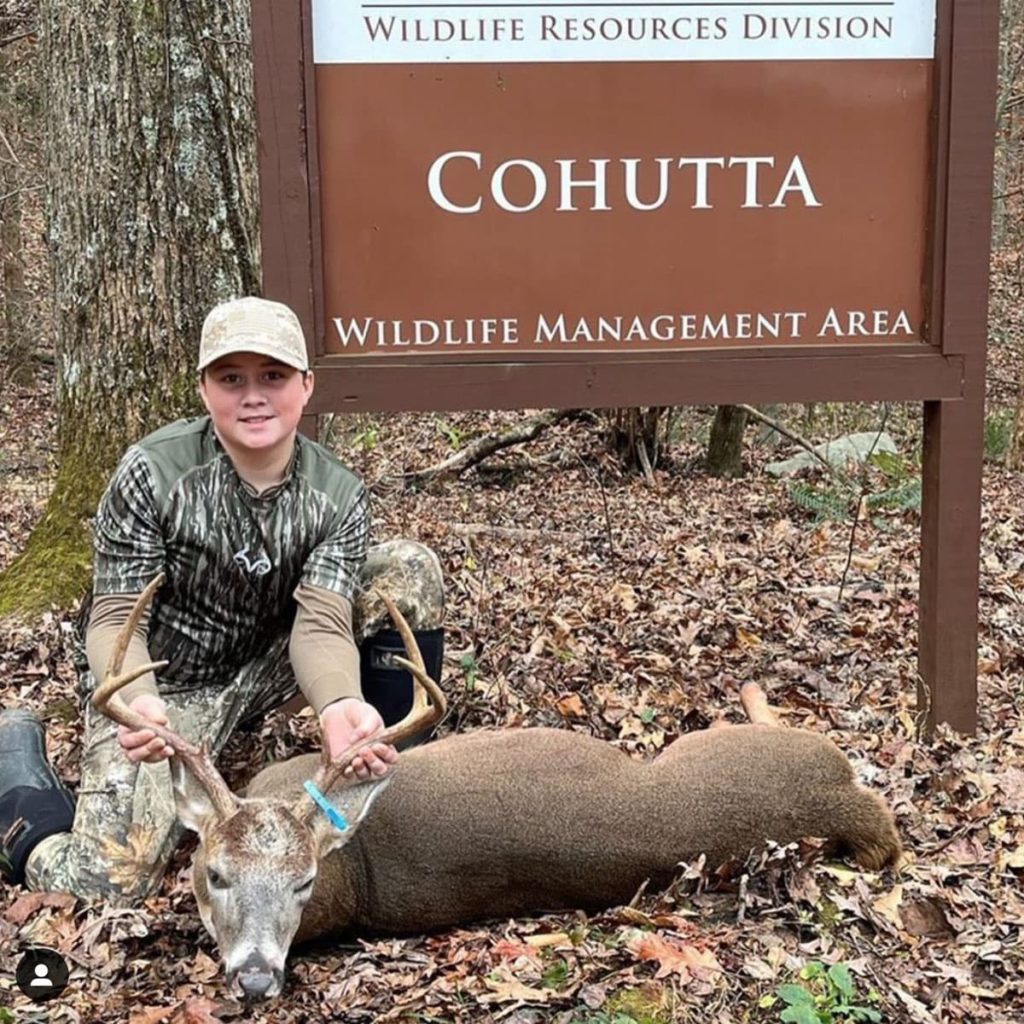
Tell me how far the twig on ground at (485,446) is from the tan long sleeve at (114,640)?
7605 mm

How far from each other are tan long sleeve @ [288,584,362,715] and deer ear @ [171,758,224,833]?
508 millimetres

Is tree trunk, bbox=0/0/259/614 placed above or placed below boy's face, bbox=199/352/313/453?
above

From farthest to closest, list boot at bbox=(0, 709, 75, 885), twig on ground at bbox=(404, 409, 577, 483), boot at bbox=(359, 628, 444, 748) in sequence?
twig on ground at bbox=(404, 409, 577, 483), boot at bbox=(359, 628, 444, 748), boot at bbox=(0, 709, 75, 885)

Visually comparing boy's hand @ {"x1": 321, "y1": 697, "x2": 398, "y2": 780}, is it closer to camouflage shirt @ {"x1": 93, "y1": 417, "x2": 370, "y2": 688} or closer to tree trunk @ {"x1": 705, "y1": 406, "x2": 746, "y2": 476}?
camouflage shirt @ {"x1": 93, "y1": 417, "x2": 370, "y2": 688}

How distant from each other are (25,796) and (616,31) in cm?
339

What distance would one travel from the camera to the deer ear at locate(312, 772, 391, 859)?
3619 mm

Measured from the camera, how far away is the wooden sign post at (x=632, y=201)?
15.8 ft

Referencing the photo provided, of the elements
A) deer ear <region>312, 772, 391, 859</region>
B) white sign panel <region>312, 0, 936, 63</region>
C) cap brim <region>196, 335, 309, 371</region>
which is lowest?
deer ear <region>312, 772, 391, 859</region>

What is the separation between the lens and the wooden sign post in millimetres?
4816

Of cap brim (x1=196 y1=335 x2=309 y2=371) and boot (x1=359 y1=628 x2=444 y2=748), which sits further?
boot (x1=359 y1=628 x2=444 y2=748)

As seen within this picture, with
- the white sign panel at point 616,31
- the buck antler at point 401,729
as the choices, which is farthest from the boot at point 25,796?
the white sign panel at point 616,31

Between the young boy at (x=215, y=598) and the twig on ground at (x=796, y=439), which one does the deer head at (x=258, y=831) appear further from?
the twig on ground at (x=796, y=439)

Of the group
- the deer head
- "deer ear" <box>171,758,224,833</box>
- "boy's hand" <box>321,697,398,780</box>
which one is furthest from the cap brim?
"deer ear" <box>171,758,224,833</box>

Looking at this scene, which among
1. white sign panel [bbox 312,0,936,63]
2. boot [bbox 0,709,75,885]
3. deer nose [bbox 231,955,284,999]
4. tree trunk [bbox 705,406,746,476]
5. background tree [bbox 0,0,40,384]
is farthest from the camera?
background tree [bbox 0,0,40,384]
